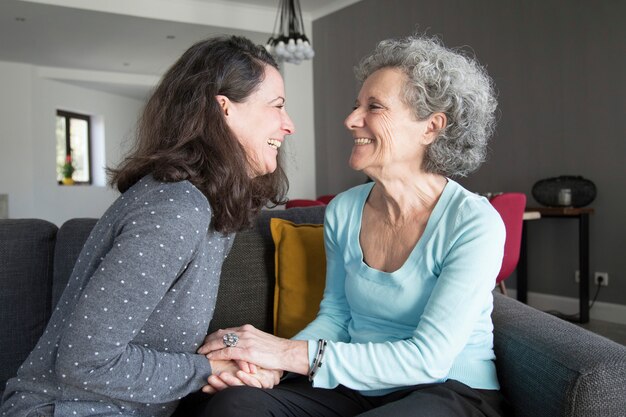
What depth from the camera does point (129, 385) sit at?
3.69 ft

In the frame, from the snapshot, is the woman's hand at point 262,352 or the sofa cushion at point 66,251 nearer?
the woman's hand at point 262,352

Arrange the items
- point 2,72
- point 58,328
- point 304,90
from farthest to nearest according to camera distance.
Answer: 1. point 2,72
2. point 304,90
3. point 58,328

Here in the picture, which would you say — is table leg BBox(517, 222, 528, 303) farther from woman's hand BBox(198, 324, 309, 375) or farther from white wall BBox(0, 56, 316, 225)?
woman's hand BBox(198, 324, 309, 375)

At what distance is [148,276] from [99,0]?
20.6 ft

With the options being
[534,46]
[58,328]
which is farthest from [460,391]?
[534,46]

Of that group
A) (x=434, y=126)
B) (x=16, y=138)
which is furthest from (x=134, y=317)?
(x=16, y=138)

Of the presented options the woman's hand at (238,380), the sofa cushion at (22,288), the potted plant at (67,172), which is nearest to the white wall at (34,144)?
the potted plant at (67,172)

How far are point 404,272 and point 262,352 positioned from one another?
0.38m

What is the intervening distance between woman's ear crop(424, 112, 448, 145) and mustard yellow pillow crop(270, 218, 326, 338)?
50 centimetres

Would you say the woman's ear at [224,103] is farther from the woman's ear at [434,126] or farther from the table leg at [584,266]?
the table leg at [584,266]

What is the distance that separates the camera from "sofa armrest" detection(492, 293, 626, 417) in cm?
118

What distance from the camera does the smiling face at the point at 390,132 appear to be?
5.03 feet

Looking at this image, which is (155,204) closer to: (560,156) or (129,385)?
(129,385)

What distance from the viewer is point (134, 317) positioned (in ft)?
3.51
